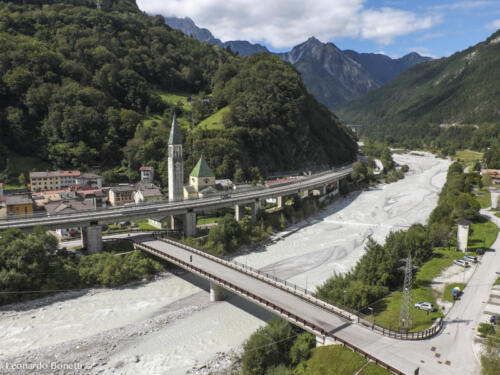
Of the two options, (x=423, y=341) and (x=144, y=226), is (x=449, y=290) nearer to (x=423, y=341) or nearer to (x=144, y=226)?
(x=423, y=341)

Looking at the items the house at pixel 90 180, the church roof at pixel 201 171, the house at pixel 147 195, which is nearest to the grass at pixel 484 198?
the church roof at pixel 201 171

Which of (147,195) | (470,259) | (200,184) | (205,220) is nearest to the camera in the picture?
(470,259)

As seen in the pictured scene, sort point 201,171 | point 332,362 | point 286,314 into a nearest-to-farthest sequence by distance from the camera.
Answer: point 332,362 < point 286,314 < point 201,171

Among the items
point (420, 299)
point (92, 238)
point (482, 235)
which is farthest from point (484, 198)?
point (92, 238)

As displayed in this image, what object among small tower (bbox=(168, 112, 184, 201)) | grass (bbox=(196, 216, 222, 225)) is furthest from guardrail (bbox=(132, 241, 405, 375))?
small tower (bbox=(168, 112, 184, 201))

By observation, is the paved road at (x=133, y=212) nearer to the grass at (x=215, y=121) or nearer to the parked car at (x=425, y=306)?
the parked car at (x=425, y=306)

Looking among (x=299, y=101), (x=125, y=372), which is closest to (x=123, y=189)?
(x=125, y=372)
